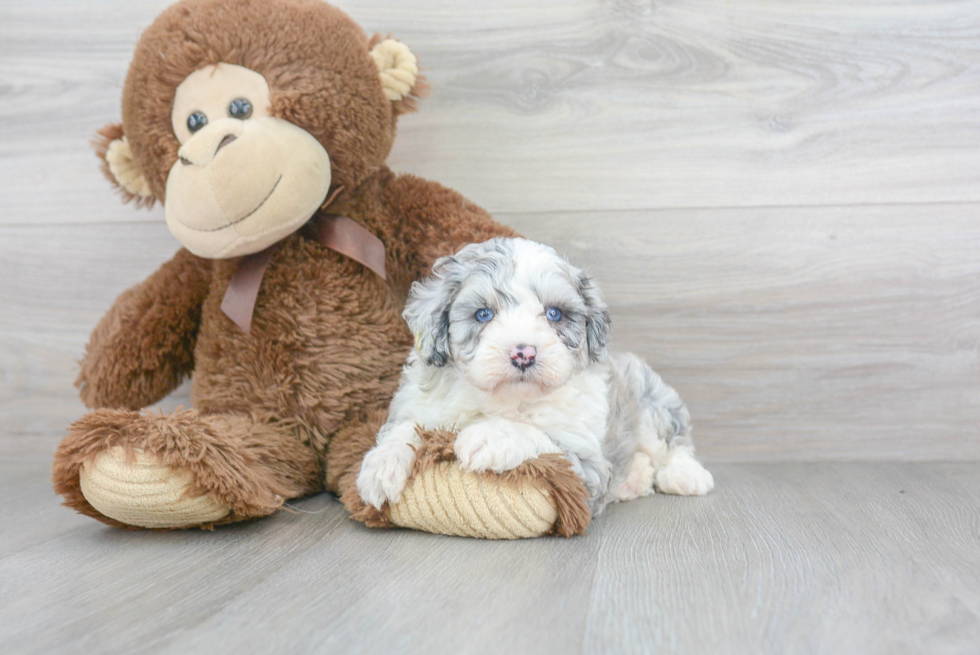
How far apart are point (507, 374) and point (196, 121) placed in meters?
0.86

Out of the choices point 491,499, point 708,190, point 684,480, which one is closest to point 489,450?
point 491,499

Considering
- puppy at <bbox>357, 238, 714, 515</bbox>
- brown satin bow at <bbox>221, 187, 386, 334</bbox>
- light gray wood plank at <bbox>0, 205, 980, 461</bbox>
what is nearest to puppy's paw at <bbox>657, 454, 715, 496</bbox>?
puppy at <bbox>357, 238, 714, 515</bbox>

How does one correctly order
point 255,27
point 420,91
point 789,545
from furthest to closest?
point 420,91, point 255,27, point 789,545

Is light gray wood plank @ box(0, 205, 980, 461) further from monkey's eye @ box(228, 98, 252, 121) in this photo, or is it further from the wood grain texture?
monkey's eye @ box(228, 98, 252, 121)

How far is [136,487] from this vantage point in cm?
139

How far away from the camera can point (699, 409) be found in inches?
84.8

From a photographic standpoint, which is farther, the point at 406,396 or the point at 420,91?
the point at 420,91

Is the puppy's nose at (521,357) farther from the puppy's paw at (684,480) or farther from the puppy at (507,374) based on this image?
the puppy's paw at (684,480)

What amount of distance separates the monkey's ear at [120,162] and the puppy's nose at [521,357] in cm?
99

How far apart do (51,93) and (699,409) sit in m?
1.98

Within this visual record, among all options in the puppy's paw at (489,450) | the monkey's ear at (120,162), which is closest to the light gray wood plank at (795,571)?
the puppy's paw at (489,450)

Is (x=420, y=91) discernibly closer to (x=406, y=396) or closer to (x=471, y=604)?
(x=406, y=396)

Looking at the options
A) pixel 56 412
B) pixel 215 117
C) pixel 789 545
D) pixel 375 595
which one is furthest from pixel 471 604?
pixel 56 412

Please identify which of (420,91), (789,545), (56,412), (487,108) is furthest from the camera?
(56,412)
